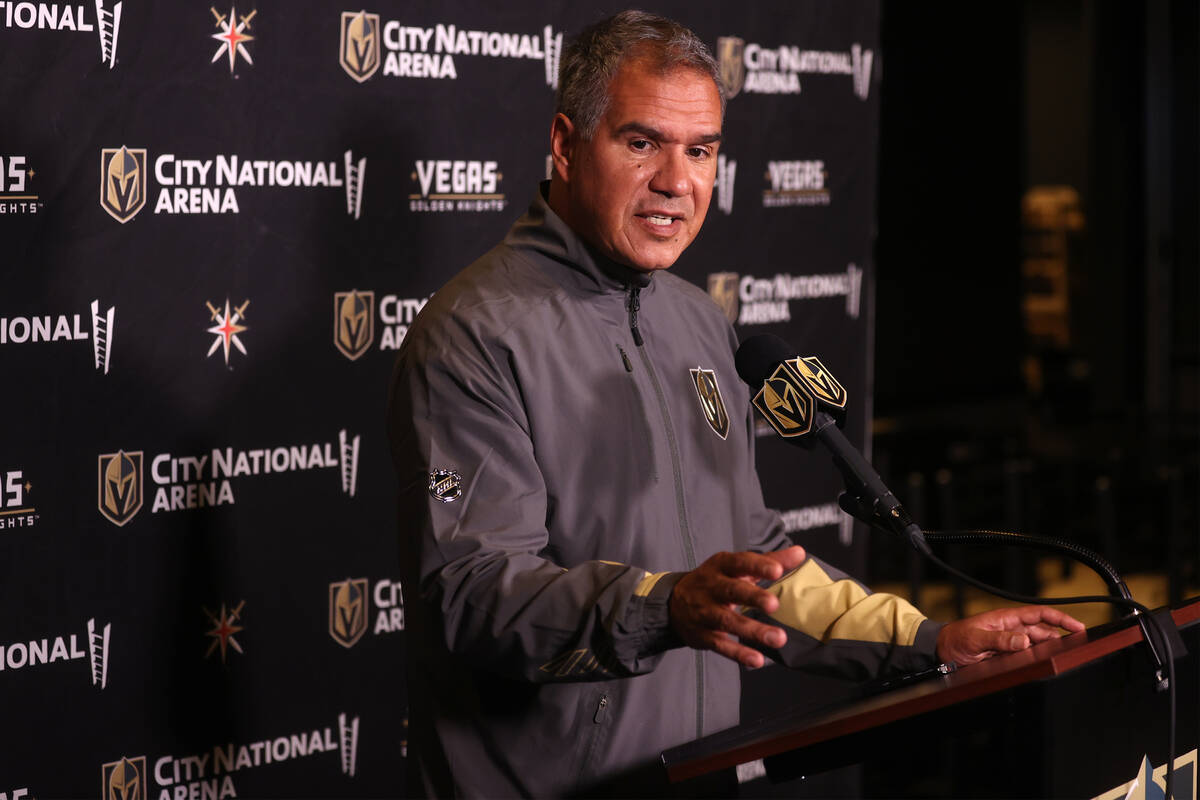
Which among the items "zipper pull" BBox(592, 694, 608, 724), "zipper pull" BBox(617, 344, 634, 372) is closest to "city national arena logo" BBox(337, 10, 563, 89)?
"zipper pull" BBox(617, 344, 634, 372)

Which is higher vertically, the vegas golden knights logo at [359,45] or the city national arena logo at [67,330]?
the vegas golden knights logo at [359,45]

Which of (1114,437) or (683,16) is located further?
(1114,437)

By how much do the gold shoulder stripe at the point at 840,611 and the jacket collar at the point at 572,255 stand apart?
1.47ft

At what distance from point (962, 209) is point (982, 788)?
6.24m

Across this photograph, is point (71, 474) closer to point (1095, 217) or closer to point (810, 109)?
point (810, 109)

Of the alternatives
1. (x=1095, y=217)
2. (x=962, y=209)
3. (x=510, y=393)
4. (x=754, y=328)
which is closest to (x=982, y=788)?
(x=510, y=393)

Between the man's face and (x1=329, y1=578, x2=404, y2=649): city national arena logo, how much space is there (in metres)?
1.02

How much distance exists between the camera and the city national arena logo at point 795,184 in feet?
9.93

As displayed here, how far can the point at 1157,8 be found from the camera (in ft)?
27.5

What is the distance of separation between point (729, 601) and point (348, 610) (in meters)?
1.45

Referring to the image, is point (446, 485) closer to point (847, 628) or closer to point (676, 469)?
point (676, 469)

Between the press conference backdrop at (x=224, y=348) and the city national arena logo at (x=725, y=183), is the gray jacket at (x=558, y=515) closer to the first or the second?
the press conference backdrop at (x=224, y=348)

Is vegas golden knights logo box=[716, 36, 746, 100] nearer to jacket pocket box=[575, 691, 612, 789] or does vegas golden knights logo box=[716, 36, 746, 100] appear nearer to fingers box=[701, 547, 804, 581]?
jacket pocket box=[575, 691, 612, 789]

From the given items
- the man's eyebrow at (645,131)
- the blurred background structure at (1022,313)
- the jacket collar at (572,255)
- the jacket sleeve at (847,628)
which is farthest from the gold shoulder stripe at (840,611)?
the blurred background structure at (1022,313)
